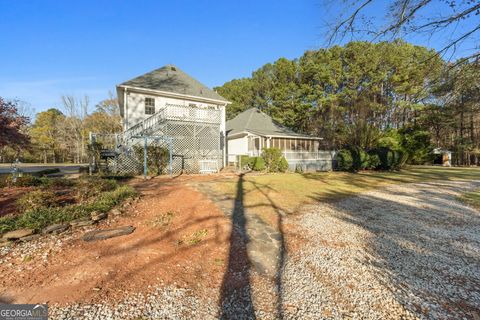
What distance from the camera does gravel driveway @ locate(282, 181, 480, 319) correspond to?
2.47 m

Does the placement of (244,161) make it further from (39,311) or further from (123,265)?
(39,311)

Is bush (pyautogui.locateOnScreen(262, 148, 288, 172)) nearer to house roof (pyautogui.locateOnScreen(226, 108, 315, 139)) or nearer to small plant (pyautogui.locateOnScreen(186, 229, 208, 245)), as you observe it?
house roof (pyautogui.locateOnScreen(226, 108, 315, 139))

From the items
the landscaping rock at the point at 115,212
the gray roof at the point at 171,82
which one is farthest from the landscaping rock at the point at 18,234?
the gray roof at the point at 171,82

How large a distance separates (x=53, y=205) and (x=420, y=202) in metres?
11.0

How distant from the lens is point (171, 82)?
1716 centimetres

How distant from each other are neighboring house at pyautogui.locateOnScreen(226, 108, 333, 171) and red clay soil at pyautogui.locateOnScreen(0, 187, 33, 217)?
12.5m

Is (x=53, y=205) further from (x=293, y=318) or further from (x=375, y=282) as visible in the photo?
(x=375, y=282)

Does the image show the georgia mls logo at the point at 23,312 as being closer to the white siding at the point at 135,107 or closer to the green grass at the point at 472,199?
the green grass at the point at 472,199

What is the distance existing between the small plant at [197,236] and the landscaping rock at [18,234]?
2.79 meters

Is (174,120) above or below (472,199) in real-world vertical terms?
above

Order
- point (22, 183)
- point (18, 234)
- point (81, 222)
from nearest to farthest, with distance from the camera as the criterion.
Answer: point (18, 234) → point (81, 222) → point (22, 183)

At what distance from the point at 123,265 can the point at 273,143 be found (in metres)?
17.8

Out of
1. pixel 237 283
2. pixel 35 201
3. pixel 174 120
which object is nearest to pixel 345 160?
pixel 174 120

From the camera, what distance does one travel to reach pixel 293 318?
91.2 inches
